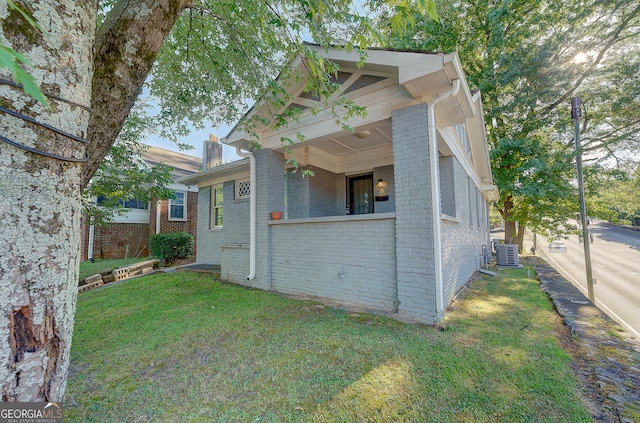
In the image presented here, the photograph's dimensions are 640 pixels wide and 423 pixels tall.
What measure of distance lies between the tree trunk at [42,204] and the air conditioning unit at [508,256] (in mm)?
12095

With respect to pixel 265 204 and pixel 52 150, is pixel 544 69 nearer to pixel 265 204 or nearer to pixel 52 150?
pixel 265 204

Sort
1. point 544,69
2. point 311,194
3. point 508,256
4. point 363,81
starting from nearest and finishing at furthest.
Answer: point 363,81 < point 311,194 < point 508,256 < point 544,69

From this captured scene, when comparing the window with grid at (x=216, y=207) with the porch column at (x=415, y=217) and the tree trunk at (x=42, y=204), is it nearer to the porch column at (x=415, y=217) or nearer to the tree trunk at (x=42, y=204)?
the porch column at (x=415, y=217)

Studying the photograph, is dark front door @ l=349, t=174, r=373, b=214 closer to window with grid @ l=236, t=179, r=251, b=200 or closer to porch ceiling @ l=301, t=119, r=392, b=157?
porch ceiling @ l=301, t=119, r=392, b=157

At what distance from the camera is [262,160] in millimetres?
5973

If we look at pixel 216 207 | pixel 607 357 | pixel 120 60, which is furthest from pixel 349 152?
pixel 120 60

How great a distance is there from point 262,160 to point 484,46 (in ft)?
43.6

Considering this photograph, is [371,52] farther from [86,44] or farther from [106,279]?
[106,279]

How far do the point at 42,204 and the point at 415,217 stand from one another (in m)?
3.93

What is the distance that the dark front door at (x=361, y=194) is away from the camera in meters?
8.02

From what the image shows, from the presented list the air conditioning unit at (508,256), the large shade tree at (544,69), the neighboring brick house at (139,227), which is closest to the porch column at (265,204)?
the neighboring brick house at (139,227)

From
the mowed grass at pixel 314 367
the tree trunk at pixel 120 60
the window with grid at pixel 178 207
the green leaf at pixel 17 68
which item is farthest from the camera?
the window with grid at pixel 178 207

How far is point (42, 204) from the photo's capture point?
1.12 meters

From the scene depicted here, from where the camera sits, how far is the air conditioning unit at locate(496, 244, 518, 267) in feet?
32.6
